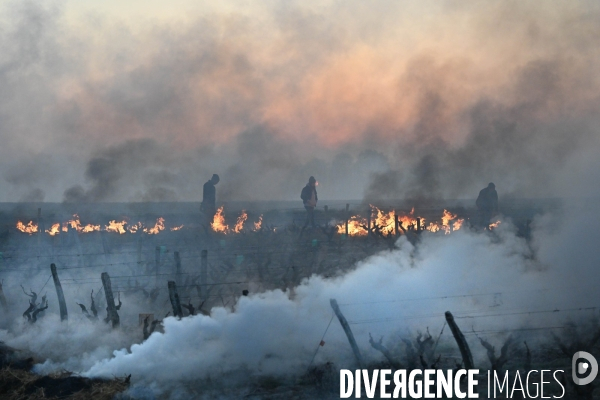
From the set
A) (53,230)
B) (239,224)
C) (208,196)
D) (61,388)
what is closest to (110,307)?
(61,388)

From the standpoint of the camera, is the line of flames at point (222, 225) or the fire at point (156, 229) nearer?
the line of flames at point (222, 225)

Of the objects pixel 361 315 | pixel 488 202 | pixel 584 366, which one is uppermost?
pixel 488 202

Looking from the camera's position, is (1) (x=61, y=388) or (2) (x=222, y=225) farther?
(2) (x=222, y=225)

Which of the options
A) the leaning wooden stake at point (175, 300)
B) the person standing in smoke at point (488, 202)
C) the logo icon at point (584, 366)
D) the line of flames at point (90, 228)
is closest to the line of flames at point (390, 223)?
the person standing in smoke at point (488, 202)

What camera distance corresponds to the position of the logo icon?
10510 mm

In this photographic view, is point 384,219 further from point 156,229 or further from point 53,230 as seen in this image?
point 53,230

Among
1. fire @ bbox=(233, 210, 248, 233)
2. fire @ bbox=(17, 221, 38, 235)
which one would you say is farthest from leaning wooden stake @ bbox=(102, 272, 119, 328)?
fire @ bbox=(17, 221, 38, 235)

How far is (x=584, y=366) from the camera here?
1098cm

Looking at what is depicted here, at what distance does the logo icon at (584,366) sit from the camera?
10510 millimetres

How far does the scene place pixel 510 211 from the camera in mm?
39625

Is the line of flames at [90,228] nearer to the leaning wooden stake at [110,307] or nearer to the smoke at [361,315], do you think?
the smoke at [361,315]

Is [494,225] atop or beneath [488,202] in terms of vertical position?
beneath

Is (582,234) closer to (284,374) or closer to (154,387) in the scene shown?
(284,374)

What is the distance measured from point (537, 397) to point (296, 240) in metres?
16.4
